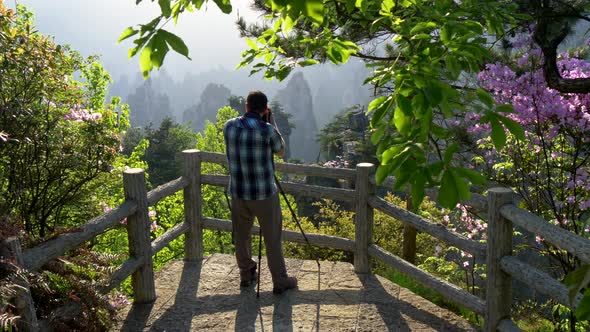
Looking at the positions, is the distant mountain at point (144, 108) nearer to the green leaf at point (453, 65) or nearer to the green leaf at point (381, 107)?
the green leaf at point (453, 65)

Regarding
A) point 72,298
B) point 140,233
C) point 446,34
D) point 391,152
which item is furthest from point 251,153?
point 391,152

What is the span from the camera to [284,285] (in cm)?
525

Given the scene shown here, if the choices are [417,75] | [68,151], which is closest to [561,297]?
[417,75]

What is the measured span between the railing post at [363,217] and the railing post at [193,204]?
1.95 metres

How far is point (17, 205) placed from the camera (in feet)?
19.6

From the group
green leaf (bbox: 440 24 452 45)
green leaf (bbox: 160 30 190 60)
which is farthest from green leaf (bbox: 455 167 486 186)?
green leaf (bbox: 160 30 190 60)

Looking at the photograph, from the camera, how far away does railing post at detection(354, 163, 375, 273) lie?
562cm

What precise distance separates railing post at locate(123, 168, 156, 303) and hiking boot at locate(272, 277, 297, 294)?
1.28m

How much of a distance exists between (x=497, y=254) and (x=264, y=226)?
2165 mm

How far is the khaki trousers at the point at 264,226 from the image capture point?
486 centimetres

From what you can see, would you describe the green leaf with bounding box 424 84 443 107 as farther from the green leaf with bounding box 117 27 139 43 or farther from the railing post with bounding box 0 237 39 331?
the railing post with bounding box 0 237 39 331

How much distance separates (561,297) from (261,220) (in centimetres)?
267

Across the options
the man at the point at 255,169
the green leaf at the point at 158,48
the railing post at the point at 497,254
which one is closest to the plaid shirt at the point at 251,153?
the man at the point at 255,169

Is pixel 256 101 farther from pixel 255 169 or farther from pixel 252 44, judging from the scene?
pixel 252 44
